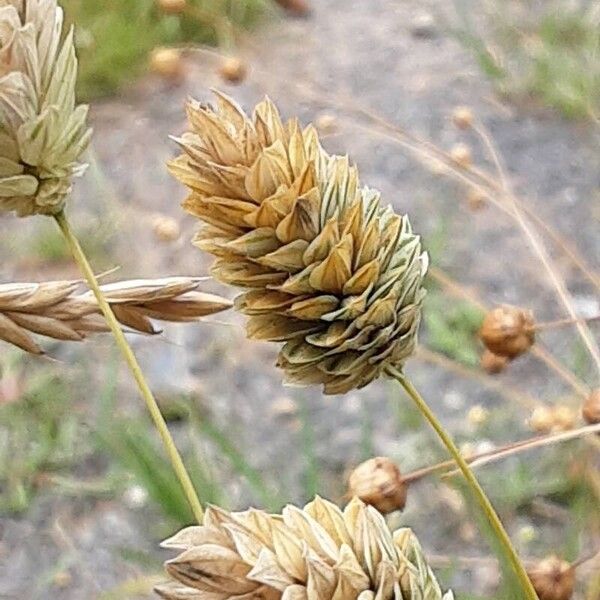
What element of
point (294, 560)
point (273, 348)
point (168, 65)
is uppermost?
point (168, 65)

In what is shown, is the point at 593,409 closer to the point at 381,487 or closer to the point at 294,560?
the point at 381,487

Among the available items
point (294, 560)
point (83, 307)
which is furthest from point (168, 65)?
point (294, 560)

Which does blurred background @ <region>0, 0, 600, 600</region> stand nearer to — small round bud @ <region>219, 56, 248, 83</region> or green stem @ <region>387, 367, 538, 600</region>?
small round bud @ <region>219, 56, 248, 83</region>

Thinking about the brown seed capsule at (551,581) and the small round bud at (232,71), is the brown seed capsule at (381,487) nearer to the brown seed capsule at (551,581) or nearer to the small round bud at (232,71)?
the brown seed capsule at (551,581)

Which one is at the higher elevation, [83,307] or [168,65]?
[168,65]

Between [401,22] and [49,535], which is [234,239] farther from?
[401,22]

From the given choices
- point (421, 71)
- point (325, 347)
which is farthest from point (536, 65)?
point (325, 347)

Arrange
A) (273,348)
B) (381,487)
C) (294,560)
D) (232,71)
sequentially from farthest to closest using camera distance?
1. (273,348)
2. (232,71)
3. (381,487)
4. (294,560)

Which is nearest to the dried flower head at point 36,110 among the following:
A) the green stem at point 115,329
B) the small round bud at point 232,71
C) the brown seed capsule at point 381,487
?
the green stem at point 115,329

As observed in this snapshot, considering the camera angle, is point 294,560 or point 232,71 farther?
point 232,71
